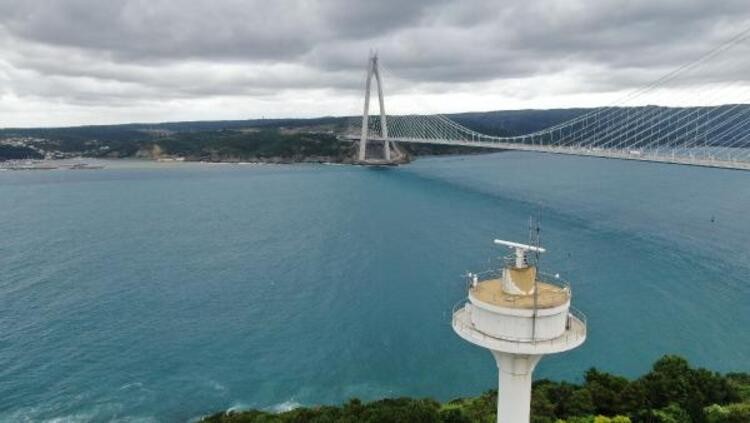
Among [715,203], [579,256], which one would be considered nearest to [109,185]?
[579,256]

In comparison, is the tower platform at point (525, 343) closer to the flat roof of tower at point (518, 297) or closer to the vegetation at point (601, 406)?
the flat roof of tower at point (518, 297)

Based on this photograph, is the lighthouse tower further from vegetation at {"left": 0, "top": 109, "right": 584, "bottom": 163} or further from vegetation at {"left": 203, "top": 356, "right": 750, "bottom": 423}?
vegetation at {"left": 0, "top": 109, "right": 584, "bottom": 163}

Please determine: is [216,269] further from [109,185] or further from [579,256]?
[109,185]

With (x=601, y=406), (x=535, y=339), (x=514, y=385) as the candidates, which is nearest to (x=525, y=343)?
(x=535, y=339)

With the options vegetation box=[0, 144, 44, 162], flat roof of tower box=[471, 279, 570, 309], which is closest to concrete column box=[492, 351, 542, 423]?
flat roof of tower box=[471, 279, 570, 309]

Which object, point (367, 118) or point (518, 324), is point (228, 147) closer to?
point (367, 118)
